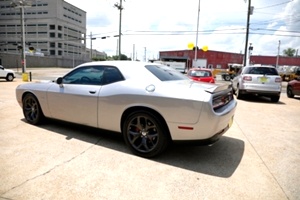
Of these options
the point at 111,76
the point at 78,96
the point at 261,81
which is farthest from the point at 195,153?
the point at 261,81

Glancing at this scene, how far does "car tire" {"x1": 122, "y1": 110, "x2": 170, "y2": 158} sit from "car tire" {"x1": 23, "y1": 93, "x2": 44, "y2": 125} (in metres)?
2.37

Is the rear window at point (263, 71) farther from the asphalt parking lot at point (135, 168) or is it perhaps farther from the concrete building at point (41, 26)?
the concrete building at point (41, 26)

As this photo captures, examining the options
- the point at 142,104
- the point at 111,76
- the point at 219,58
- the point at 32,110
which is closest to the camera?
the point at 142,104

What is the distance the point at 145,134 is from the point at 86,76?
1680 mm

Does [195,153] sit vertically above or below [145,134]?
below

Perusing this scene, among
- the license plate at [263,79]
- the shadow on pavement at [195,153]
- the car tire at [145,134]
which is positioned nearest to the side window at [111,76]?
the car tire at [145,134]

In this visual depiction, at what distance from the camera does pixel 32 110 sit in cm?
519

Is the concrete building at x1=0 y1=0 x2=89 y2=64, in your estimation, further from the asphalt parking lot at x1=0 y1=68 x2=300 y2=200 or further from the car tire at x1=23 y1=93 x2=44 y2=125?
the asphalt parking lot at x1=0 y1=68 x2=300 y2=200

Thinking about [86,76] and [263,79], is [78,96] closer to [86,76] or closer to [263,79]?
[86,76]

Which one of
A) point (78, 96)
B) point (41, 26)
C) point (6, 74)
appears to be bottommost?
point (6, 74)

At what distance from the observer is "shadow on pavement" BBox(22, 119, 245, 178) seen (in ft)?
11.0

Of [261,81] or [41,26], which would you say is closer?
[261,81]

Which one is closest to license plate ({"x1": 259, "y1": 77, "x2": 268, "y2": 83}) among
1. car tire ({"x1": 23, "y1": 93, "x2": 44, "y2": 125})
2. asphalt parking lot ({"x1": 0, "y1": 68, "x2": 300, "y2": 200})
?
asphalt parking lot ({"x1": 0, "y1": 68, "x2": 300, "y2": 200})

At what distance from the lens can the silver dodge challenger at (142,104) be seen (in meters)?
3.21
